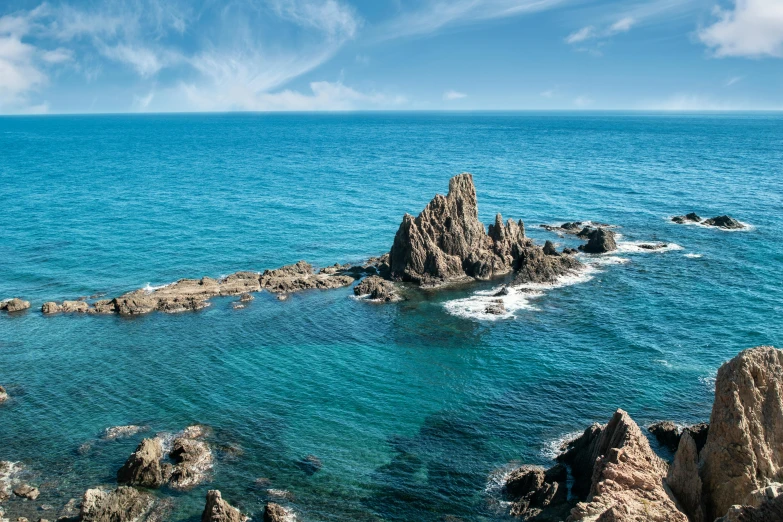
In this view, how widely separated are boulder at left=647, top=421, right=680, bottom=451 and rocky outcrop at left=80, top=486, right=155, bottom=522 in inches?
1517

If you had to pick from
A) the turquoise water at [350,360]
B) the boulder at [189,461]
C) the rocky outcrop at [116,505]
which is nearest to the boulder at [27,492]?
the turquoise water at [350,360]

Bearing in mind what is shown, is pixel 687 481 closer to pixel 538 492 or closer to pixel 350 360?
pixel 538 492

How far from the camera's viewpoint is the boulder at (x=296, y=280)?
84.7 meters

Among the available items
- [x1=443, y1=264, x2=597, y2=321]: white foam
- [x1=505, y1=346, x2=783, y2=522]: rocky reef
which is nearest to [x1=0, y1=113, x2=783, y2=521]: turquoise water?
[x1=443, y1=264, x2=597, y2=321]: white foam

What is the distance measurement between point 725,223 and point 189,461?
103 meters

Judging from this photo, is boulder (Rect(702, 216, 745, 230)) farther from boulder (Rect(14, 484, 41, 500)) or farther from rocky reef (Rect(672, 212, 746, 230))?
boulder (Rect(14, 484, 41, 500))

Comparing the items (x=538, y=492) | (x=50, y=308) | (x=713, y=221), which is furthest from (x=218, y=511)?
(x=713, y=221)

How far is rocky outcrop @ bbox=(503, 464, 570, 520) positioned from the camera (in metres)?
39.4

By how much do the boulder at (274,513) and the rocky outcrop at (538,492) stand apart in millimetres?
15480

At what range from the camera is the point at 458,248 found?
88.6m

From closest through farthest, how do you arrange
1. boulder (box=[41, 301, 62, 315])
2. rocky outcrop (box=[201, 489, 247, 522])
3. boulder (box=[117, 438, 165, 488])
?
rocky outcrop (box=[201, 489, 247, 522]) < boulder (box=[117, 438, 165, 488]) < boulder (box=[41, 301, 62, 315])

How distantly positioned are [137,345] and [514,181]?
122 meters

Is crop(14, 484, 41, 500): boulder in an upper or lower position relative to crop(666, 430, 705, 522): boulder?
lower

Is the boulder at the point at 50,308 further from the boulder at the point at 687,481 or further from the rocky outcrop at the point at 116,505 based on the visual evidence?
the boulder at the point at 687,481
